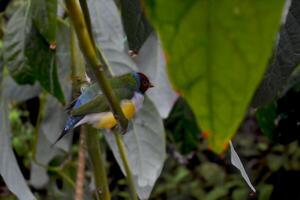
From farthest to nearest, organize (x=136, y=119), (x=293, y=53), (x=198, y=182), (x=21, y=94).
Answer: (x=198, y=182)
(x=21, y=94)
(x=136, y=119)
(x=293, y=53)

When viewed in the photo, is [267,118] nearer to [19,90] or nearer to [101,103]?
[101,103]

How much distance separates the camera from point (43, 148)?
4.89 feet

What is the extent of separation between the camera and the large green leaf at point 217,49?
0.63ft

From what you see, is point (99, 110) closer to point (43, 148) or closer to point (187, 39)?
point (187, 39)

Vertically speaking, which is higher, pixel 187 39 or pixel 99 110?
pixel 187 39

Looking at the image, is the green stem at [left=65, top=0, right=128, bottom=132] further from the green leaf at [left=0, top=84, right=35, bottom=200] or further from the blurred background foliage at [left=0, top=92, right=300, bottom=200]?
A: the blurred background foliage at [left=0, top=92, right=300, bottom=200]

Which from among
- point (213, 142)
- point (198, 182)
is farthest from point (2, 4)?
point (198, 182)

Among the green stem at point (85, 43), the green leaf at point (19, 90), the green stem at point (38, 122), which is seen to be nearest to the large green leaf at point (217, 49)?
the green stem at point (85, 43)

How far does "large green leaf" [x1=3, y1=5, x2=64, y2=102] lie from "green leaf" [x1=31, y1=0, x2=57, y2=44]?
0.42 feet

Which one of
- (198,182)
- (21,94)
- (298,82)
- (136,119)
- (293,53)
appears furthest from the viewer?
(198,182)

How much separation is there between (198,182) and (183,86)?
2.54 m

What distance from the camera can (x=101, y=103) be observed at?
783mm

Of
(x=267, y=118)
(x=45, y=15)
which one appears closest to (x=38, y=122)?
(x=267, y=118)

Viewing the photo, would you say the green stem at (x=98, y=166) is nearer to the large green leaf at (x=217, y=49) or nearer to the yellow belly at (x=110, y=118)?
the yellow belly at (x=110, y=118)
